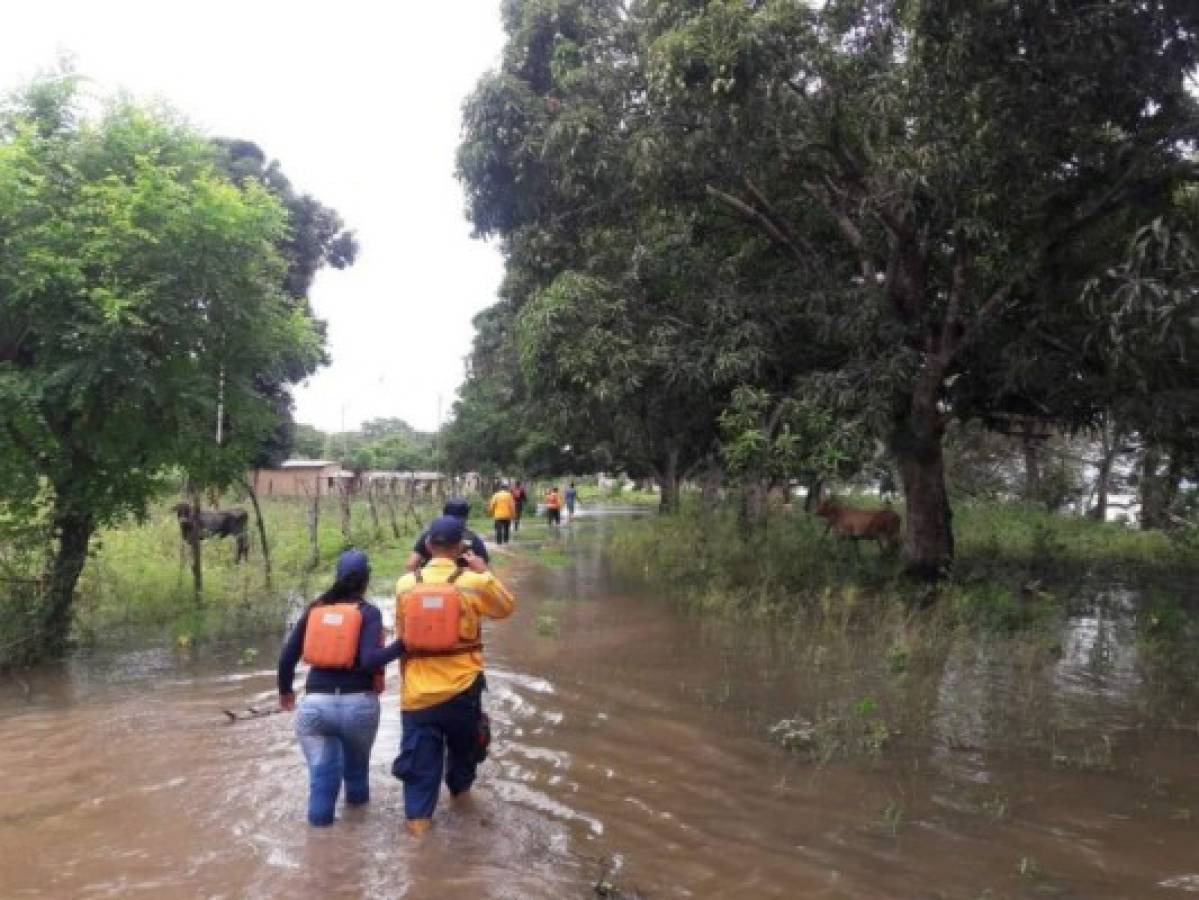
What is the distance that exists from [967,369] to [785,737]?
846 cm

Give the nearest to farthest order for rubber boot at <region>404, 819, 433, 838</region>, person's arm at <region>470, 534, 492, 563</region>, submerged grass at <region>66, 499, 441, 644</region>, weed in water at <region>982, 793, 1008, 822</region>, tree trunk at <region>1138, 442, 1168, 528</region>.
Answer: rubber boot at <region>404, 819, 433, 838</region>, weed in water at <region>982, 793, 1008, 822</region>, person's arm at <region>470, 534, 492, 563</region>, submerged grass at <region>66, 499, 441, 644</region>, tree trunk at <region>1138, 442, 1168, 528</region>

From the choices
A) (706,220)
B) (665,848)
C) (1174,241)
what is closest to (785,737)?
(665,848)

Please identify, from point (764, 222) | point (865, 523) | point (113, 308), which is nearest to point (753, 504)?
point (865, 523)

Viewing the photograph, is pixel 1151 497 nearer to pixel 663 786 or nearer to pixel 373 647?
pixel 663 786

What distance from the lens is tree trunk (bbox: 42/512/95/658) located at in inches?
384

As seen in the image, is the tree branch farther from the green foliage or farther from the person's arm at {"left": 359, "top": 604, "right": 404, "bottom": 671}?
the person's arm at {"left": 359, "top": 604, "right": 404, "bottom": 671}

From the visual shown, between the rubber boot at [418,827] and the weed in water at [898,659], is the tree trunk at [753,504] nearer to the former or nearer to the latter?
the weed in water at [898,659]

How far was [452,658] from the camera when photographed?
541cm

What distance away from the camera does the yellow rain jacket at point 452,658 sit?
5371 millimetres

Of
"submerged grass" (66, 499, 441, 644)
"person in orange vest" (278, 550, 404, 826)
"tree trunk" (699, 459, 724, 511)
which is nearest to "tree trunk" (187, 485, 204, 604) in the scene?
"submerged grass" (66, 499, 441, 644)

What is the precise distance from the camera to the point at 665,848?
5.31 metres

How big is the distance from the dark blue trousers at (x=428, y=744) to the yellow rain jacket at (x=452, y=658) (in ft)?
0.21

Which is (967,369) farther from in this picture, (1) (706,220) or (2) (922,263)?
(1) (706,220)

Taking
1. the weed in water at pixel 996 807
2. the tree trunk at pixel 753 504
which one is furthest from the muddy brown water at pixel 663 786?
the tree trunk at pixel 753 504
